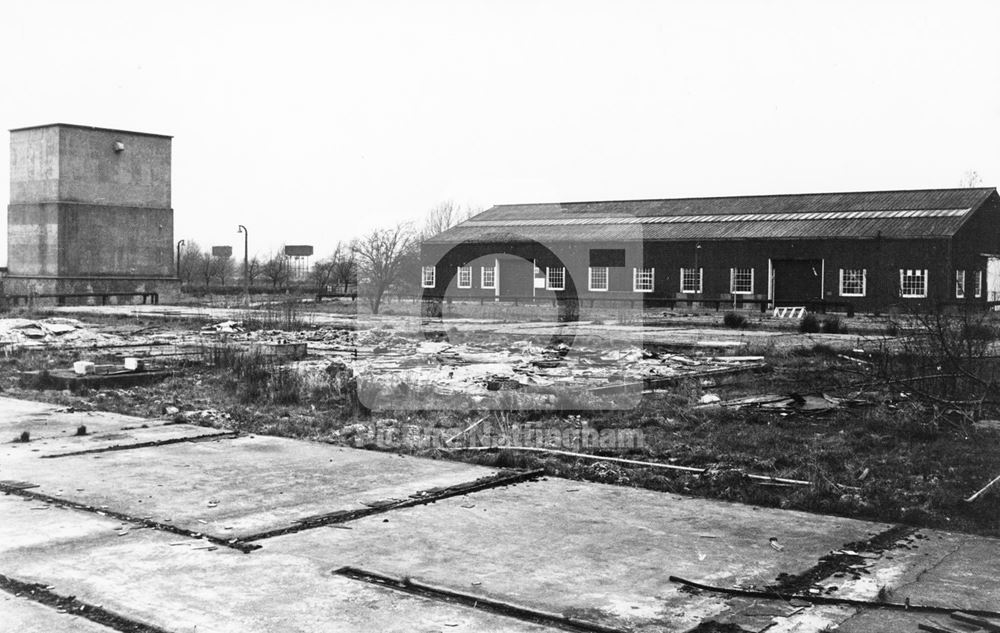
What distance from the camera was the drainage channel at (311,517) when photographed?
596cm

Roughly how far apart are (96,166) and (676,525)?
46297mm

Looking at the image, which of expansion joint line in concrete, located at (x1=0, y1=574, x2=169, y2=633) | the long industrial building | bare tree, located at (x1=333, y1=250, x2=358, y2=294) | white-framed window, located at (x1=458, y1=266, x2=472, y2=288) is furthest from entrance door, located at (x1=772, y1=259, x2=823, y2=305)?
expansion joint line in concrete, located at (x1=0, y1=574, x2=169, y2=633)

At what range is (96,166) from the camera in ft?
153

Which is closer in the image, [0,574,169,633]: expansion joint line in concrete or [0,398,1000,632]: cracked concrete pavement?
[0,574,169,633]: expansion joint line in concrete

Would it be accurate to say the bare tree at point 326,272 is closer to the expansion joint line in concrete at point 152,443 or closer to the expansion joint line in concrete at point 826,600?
the expansion joint line in concrete at point 152,443

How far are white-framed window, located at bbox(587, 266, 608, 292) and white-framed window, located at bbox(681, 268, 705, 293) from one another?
398 cm

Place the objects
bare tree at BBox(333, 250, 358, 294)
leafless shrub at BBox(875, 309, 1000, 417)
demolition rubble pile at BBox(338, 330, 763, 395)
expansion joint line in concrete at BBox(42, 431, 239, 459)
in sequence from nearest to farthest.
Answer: expansion joint line in concrete at BBox(42, 431, 239, 459)
leafless shrub at BBox(875, 309, 1000, 417)
demolition rubble pile at BBox(338, 330, 763, 395)
bare tree at BBox(333, 250, 358, 294)

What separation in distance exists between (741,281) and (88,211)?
31.2 meters

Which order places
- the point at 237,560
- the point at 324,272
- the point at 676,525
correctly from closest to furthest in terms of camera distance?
1. the point at 237,560
2. the point at 676,525
3. the point at 324,272

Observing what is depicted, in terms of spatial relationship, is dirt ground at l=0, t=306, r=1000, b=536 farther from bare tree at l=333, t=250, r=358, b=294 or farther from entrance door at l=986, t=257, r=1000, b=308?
bare tree at l=333, t=250, r=358, b=294

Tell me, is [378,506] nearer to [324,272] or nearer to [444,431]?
[444,431]

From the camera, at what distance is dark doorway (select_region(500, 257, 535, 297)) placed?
159 feet

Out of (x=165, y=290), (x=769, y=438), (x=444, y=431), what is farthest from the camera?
(x=165, y=290)

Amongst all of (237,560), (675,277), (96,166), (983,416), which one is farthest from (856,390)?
(96,166)
